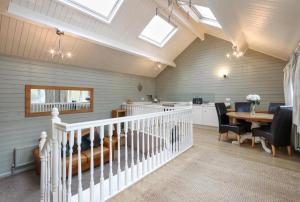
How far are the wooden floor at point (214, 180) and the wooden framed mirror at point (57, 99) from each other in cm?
157

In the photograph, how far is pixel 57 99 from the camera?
4.46 metres

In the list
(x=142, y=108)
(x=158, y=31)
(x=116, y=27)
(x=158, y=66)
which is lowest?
(x=142, y=108)

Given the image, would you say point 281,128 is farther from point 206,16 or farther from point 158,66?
point 158,66

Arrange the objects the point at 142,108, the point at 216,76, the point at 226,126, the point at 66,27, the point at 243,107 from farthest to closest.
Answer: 1. the point at 216,76
2. the point at 142,108
3. the point at 243,107
4. the point at 226,126
5. the point at 66,27

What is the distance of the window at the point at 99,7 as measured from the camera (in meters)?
3.31

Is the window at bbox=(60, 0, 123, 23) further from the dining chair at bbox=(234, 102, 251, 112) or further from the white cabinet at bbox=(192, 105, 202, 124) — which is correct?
the dining chair at bbox=(234, 102, 251, 112)

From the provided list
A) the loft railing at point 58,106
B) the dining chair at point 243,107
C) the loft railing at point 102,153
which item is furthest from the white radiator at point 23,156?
the dining chair at point 243,107

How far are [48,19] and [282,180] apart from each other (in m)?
4.95

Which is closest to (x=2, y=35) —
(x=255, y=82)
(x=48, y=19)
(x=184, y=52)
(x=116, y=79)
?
(x=48, y=19)

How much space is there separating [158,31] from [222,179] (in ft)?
15.7

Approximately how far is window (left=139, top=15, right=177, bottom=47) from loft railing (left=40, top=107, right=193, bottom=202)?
3.02 m

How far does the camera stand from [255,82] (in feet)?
17.5

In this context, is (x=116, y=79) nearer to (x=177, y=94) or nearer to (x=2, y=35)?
(x=177, y=94)

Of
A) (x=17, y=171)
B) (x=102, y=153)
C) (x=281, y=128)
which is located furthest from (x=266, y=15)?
(x=17, y=171)
